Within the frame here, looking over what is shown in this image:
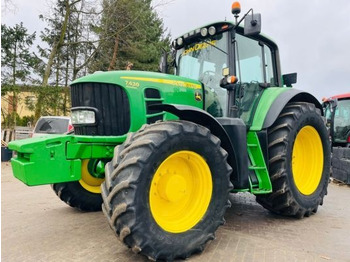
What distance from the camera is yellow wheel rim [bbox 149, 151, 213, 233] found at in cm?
307

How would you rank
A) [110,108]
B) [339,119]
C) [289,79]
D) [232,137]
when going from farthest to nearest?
[339,119] → [289,79] → [232,137] → [110,108]

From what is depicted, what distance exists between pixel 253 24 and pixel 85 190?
321 cm

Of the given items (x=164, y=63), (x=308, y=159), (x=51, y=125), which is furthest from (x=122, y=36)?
(x=308, y=159)

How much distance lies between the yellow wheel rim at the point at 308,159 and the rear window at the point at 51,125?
26.2ft

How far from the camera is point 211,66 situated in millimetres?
4477

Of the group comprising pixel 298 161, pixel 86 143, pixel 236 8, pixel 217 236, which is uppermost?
pixel 236 8

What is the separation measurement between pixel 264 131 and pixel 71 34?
17281 millimetres

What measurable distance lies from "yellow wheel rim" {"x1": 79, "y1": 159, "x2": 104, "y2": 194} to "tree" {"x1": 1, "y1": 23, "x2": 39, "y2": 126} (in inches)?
512

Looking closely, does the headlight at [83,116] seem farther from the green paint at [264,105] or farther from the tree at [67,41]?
the tree at [67,41]

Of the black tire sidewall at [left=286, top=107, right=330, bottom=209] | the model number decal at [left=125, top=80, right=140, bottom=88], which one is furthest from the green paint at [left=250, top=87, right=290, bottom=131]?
the model number decal at [left=125, top=80, right=140, bottom=88]

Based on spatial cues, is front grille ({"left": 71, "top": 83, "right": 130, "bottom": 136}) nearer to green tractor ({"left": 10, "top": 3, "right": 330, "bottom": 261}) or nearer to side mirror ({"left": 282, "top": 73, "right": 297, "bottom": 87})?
green tractor ({"left": 10, "top": 3, "right": 330, "bottom": 261})

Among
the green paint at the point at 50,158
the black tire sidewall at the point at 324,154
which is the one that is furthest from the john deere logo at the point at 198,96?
the green paint at the point at 50,158

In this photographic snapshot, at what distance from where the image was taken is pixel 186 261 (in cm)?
296

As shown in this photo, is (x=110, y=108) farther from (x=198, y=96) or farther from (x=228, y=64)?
(x=228, y=64)
